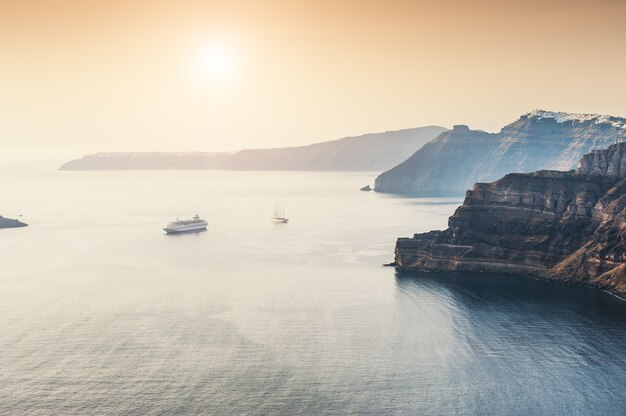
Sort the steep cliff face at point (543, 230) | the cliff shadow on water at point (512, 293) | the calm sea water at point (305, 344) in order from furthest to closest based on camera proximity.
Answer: the steep cliff face at point (543, 230)
the cliff shadow on water at point (512, 293)
the calm sea water at point (305, 344)

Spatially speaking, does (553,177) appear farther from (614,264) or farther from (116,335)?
Result: (116,335)

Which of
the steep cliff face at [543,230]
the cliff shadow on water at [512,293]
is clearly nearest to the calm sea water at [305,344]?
the cliff shadow on water at [512,293]

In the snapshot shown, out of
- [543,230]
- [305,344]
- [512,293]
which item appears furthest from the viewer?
[543,230]

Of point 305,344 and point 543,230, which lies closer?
point 305,344

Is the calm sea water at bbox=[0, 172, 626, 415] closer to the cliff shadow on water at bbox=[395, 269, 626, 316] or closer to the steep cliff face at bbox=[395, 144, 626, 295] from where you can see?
the cliff shadow on water at bbox=[395, 269, 626, 316]

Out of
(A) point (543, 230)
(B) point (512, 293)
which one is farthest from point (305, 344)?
(A) point (543, 230)

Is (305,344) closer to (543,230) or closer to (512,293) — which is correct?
(512,293)

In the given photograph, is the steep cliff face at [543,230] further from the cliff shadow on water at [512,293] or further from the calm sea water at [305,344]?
the calm sea water at [305,344]

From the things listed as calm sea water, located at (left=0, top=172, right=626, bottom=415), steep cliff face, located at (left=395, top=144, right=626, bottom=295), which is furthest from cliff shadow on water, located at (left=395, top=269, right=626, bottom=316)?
steep cliff face, located at (left=395, top=144, right=626, bottom=295)
